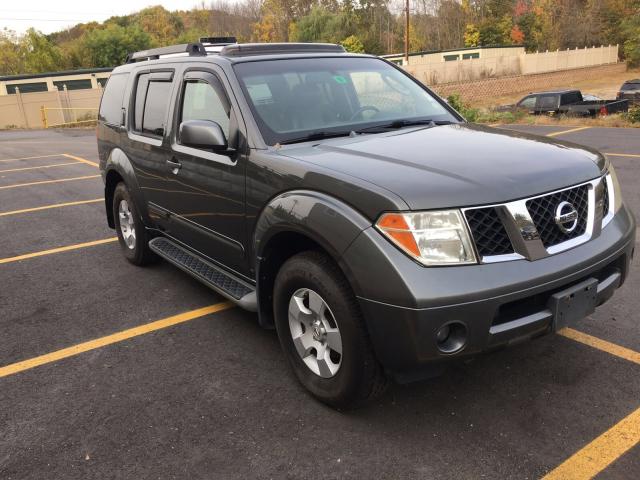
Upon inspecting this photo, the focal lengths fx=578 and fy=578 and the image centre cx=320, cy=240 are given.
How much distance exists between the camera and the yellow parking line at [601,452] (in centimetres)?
255

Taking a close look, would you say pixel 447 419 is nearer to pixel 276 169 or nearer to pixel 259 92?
pixel 276 169

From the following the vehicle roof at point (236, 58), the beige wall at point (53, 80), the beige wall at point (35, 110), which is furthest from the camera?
the beige wall at point (53, 80)

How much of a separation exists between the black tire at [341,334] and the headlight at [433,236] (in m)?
0.41

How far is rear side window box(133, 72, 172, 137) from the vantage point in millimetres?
4531

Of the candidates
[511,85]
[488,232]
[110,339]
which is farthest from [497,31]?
[488,232]

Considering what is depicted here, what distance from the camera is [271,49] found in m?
4.22

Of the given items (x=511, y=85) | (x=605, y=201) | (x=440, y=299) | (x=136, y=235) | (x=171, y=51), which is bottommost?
(x=511, y=85)

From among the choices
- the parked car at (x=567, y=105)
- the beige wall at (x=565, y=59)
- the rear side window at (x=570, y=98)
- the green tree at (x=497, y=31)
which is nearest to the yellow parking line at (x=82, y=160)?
the parked car at (x=567, y=105)

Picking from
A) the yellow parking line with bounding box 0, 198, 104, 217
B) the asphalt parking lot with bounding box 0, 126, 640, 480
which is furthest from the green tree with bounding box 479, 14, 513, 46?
the asphalt parking lot with bounding box 0, 126, 640, 480

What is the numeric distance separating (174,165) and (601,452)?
327cm

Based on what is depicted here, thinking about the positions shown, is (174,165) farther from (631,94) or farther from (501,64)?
Answer: (501,64)

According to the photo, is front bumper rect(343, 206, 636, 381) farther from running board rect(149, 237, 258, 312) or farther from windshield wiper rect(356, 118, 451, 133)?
windshield wiper rect(356, 118, 451, 133)

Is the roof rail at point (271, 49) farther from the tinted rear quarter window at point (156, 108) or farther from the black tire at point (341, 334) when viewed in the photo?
the black tire at point (341, 334)

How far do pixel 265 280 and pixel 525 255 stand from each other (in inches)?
59.9
